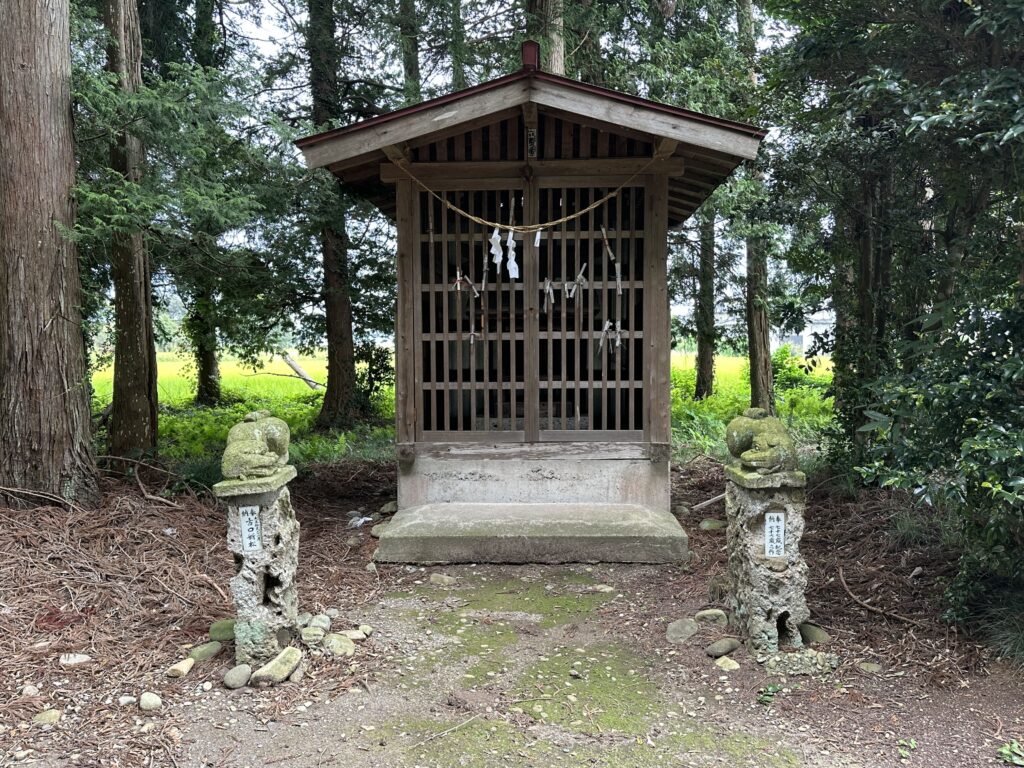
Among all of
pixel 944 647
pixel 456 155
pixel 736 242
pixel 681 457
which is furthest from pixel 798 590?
pixel 736 242

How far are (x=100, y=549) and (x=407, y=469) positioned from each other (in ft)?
8.24

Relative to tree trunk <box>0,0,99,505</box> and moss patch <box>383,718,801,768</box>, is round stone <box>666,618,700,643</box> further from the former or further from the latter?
tree trunk <box>0,0,99,505</box>

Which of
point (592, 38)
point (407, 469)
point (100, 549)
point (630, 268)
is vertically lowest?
point (100, 549)

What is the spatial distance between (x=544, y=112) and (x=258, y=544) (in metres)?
4.36

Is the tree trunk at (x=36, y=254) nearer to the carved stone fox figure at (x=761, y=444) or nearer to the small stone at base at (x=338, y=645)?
the small stone at base at (x=338, y=645)

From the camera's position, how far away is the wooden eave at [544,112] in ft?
19.3

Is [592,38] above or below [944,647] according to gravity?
above

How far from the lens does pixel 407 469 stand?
6770 millimetres

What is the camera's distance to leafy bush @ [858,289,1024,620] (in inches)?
143

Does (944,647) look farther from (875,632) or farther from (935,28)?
(935,28)

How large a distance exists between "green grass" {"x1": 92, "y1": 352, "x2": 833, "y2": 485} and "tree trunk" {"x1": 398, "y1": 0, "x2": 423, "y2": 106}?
4.99 meters

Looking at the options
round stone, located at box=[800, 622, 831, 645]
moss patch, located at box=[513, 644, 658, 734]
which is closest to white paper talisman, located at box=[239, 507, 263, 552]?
moss patch, located at box=[513, 644, 658, 734]

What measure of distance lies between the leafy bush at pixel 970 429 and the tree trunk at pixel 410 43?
8192 millimetres

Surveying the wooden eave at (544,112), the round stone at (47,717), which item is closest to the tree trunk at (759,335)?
the wooden eave at (544,112)
